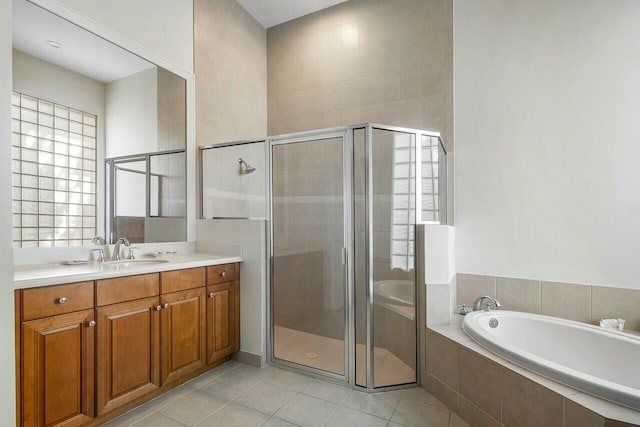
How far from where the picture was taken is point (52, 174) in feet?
6.25

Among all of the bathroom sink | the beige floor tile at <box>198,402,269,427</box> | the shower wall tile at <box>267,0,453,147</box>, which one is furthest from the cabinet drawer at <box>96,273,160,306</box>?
the shower wall tile at <box>267,0,453,147</box>

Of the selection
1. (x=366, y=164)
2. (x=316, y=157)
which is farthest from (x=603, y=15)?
(x=316, y=157)

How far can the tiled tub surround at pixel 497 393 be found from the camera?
126 cm

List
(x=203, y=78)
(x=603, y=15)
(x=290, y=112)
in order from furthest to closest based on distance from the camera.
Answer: (x=290, y=112) < (x=203, y=78) < (x=603, y=15)

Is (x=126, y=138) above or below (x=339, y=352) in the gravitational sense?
above

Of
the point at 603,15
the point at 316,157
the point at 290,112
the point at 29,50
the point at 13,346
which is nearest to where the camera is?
the point at 13,346

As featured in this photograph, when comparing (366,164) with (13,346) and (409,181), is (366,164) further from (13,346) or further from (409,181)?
(13,346)

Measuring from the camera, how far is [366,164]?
220 centimetres

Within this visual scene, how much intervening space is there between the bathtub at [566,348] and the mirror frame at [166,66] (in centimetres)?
233

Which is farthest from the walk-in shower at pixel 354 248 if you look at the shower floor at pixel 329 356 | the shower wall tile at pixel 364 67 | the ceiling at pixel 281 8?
the ceiling at pixel 281 8

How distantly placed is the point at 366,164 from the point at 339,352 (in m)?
1.34

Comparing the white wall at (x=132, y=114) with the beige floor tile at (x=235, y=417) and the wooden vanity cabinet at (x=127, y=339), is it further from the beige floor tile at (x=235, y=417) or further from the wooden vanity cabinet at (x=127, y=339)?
the beige floor tile at (x=235, y=417)

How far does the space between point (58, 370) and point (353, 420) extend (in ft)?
5.03

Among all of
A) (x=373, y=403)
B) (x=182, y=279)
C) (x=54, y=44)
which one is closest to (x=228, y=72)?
(x=54, y=44)
